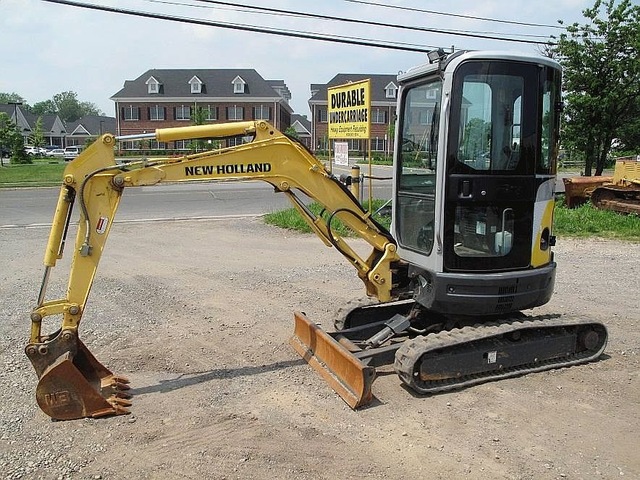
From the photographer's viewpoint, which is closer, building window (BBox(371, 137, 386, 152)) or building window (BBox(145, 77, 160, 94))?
building window (BBox(145, 77, 160, 94))

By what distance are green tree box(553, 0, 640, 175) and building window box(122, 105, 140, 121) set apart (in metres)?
53.5

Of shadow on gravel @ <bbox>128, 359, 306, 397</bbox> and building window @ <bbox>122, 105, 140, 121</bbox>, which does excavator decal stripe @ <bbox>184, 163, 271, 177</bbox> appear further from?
building window @ <bbox>122, 105, 140, 121</bbox>

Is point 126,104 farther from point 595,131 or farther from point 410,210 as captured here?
point 410,210

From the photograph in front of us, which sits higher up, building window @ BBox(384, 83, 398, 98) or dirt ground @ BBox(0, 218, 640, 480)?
building window @ BBox(384, 83, 398, 98)

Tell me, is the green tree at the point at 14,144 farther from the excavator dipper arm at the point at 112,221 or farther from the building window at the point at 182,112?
the excavator dipper arm at the point at 112,221

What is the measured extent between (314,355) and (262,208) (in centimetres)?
1305

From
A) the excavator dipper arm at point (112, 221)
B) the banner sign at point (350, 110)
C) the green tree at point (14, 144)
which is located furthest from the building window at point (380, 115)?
the excavator dipper arm at point (112, 221)

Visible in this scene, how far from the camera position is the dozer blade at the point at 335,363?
478cm

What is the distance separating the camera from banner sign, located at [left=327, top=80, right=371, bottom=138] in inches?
494

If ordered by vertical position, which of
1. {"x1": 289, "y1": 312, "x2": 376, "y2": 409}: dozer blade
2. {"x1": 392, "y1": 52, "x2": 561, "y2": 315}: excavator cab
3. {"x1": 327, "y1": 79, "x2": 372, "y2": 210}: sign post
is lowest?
{"x1": 289, "y1": 312, "x2": 376, "y2": 409}: dozer blade

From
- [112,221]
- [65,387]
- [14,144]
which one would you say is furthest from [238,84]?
[65,387]

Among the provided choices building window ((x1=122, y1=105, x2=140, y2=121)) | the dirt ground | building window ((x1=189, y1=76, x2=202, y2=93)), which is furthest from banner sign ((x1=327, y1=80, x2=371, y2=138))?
building window ((x1=122, y1=105, x2=140, y2=121))

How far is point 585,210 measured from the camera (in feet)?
51.4

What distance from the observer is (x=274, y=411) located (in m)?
4.77
